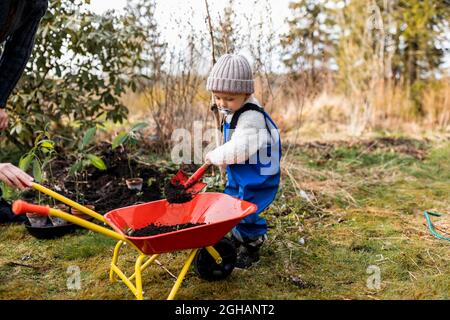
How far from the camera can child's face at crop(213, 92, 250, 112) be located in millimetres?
2779

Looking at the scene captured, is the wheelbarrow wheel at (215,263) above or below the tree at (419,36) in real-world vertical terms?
below

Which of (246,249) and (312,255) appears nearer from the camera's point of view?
(246,249)

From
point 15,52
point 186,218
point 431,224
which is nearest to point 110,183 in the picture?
point 186,218

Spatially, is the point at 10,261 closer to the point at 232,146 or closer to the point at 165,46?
the point at 232,146

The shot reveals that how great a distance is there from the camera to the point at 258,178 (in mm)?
2812

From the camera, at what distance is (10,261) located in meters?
3.06

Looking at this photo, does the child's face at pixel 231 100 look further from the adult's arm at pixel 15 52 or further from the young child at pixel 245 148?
the adult's arm at pixel 15 52

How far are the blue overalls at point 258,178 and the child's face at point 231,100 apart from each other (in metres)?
0.04

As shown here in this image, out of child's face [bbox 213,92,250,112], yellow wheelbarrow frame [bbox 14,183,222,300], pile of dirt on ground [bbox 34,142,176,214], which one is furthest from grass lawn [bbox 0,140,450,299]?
child's face [bbox 213,92,250,112]

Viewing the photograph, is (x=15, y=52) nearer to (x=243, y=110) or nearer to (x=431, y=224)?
(x=243, y=110)

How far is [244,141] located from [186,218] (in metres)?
0.57

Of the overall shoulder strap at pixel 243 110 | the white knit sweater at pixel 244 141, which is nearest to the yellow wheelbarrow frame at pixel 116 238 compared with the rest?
the white knit sweater at pixel 244 141

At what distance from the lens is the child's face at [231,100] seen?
278 centimetres

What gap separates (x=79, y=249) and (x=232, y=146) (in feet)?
4.13
